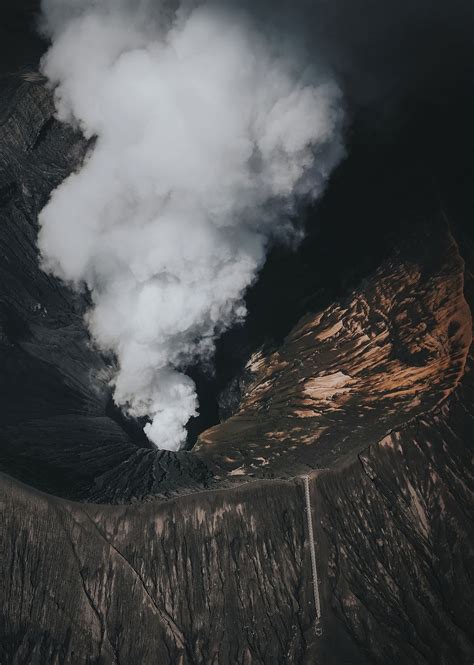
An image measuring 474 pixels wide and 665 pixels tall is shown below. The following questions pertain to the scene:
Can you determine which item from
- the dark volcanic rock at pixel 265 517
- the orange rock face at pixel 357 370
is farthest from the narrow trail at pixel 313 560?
the orange rock face at pixel 357 370

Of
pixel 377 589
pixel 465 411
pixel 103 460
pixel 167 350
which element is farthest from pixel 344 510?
pixel 167 350

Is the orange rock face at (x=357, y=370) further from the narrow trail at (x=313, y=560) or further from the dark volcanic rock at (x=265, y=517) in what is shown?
the narrow trail at (x=313, y=560)

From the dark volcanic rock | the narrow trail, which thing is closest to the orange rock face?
the dark volcanic rock

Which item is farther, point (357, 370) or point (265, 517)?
point (357, 370)

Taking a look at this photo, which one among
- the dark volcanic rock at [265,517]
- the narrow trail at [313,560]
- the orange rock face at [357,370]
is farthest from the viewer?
the orange rock face at [357,370]

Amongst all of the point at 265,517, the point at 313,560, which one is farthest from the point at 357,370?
the point at 313,560

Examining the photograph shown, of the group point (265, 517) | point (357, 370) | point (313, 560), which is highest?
point (357, 370)

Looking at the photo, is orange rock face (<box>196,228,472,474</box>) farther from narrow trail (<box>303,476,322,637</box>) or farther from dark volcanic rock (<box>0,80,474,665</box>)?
narrow trail (<box>303,476,322,637</box>)

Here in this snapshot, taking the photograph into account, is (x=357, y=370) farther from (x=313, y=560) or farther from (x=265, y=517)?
(x=313, y=560)

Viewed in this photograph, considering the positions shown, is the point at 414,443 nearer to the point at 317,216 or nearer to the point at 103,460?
the point at 103,460
